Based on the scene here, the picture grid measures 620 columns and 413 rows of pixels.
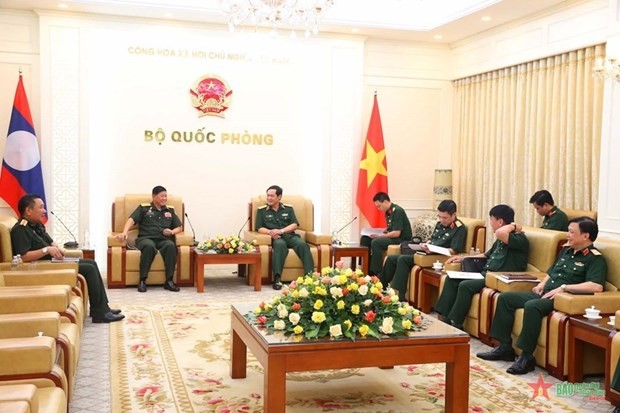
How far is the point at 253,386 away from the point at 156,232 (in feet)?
13.8

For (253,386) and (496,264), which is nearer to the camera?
(253,386)

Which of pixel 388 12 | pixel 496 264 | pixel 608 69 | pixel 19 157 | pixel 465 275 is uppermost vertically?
pixel 388 12

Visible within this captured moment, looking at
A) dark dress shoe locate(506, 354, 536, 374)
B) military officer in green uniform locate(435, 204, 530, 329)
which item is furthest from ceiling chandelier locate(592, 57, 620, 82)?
dark dress shoe locate(506, 354, 536, 374)

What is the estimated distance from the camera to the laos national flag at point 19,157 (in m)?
8.77

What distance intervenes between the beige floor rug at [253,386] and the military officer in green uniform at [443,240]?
6.90 ft

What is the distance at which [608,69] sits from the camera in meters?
6.88

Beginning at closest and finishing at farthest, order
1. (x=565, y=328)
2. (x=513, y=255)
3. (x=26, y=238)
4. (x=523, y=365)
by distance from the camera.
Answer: (x=565, y=328)
(x=523, y=365)
(x=26, y=238)
(x=513, y=255)

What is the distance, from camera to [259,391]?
4465 mm

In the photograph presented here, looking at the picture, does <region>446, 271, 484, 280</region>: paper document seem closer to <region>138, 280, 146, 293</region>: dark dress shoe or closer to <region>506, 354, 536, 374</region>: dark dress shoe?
<region>506, 354, 536, 374</region>: dark dress shoe

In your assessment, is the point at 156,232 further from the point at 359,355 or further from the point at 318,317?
the point at 359,355

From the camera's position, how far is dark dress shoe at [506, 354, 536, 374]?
503 centimetres

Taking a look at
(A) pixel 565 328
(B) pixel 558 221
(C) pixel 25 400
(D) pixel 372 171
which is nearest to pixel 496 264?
(B) pixel 558 221

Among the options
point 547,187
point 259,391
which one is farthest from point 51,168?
point 547,187

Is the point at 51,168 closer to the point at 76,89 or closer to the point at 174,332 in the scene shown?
the point at 76,89
